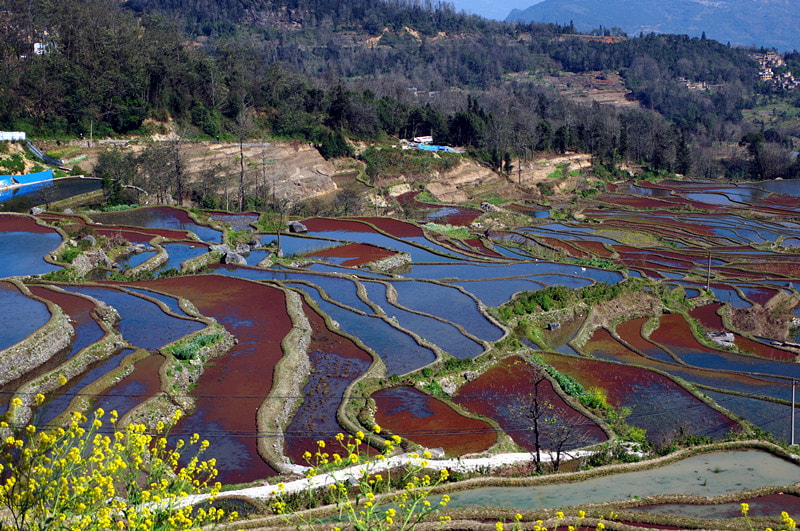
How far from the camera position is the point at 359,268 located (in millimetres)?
40844

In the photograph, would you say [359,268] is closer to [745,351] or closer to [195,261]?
[195,261]

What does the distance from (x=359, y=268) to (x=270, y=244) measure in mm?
7577

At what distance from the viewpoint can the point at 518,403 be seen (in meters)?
24.2

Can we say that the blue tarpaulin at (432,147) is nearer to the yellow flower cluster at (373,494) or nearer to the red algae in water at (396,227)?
the red algae in water at (396,227)

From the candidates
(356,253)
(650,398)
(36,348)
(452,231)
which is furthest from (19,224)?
(650,398)

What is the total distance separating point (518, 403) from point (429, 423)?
13.0 feet

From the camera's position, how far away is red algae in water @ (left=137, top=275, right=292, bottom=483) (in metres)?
19.0

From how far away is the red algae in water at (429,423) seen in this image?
2050cm

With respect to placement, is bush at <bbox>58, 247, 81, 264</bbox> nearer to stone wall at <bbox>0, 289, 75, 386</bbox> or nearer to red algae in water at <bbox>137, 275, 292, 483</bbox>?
red algae in water at <bbox>137, 275, 292, 483</bbox>

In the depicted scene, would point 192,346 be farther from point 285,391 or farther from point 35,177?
point 35,177

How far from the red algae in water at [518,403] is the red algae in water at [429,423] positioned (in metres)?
1.14

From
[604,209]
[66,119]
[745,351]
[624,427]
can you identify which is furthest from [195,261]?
[604,209]

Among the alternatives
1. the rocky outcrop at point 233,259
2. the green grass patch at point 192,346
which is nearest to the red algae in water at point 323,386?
the green grass patch at point 192,346

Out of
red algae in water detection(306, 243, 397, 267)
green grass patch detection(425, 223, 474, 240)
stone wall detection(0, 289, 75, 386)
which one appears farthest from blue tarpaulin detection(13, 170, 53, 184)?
stone wall detection(0, 289, 75, 386)
